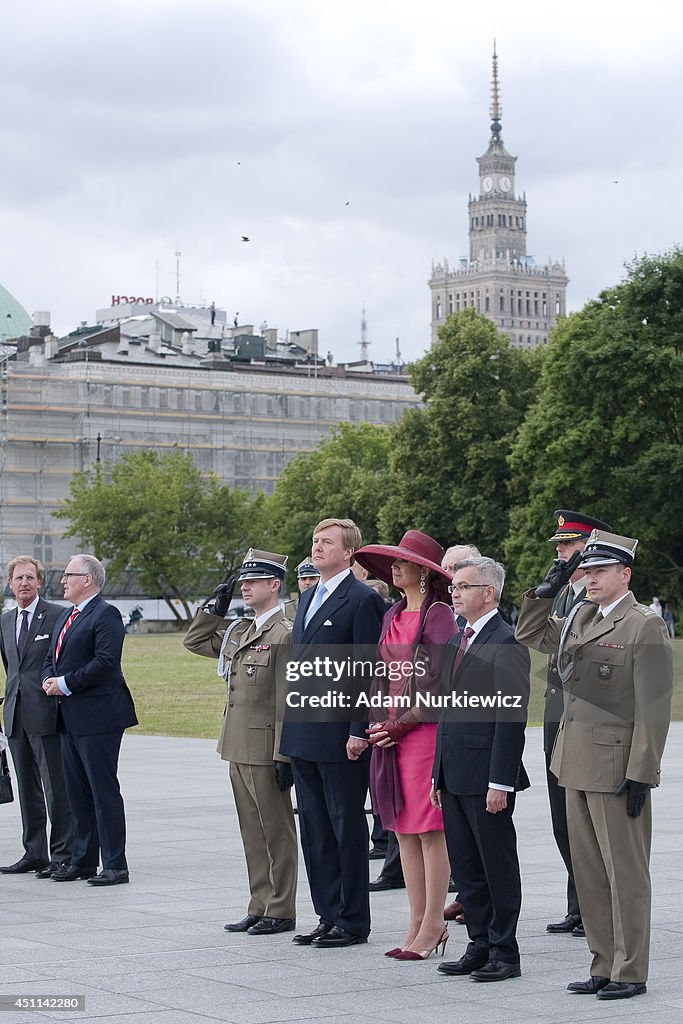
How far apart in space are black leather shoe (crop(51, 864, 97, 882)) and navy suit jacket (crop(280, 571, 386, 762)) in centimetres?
289

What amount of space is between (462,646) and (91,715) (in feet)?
12.2

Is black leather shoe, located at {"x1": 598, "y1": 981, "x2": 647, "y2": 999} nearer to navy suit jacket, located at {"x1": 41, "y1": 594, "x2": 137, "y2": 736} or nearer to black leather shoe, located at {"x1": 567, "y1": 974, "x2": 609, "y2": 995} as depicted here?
black leather shoe, located at {"x1": 567, "y1": 974, "x2": 609, "y2": 995}

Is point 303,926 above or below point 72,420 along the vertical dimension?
below

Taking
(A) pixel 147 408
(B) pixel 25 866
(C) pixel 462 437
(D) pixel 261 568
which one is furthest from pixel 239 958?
(A) pixel 147 408

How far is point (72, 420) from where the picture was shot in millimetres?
97500

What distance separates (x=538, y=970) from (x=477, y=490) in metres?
55.1

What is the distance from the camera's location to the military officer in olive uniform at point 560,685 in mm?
9172

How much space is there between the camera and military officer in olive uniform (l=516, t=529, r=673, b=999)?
8023mm

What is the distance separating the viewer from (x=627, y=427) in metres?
49.5

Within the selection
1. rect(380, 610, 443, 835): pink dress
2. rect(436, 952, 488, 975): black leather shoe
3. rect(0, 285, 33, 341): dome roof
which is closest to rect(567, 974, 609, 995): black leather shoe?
rect(436, 952, 488, 975): black leather shoe

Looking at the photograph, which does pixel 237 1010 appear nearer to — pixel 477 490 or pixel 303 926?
pixel 303 926

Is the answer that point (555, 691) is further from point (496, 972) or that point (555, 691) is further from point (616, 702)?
point (496, 972)

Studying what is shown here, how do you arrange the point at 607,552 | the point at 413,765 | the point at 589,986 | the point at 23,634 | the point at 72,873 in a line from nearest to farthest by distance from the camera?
1. the point at 589,986
2. the point at 607,552
3. the point at 413,765
4. the point at 72,873
5. the point at 23,634

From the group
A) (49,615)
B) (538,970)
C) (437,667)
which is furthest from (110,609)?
(538,970)
